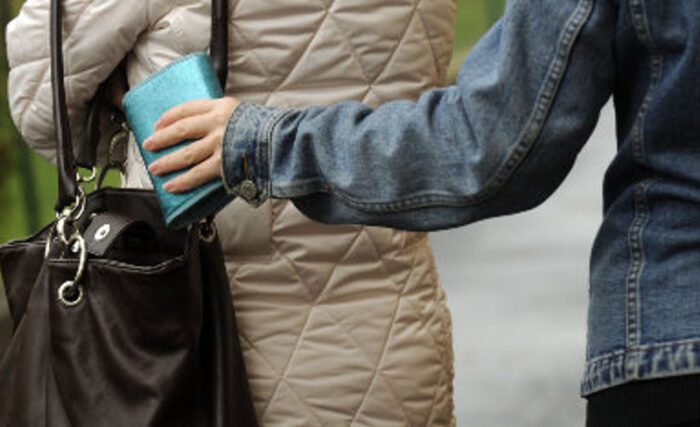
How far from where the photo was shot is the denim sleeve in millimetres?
1182

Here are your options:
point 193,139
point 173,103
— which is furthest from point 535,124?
point 173,103

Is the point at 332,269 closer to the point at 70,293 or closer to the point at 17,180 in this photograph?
the point at 70,293

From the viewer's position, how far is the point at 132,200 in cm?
188

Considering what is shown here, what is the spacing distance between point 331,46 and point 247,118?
1.87 feet

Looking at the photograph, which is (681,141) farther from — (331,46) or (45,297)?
(45,297)

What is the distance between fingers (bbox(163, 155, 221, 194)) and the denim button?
4 cm

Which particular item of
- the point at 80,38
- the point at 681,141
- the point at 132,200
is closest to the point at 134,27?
the point at 80,38

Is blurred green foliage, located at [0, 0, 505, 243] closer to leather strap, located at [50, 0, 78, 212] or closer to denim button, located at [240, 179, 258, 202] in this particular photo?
leather strap, located at [50, 0, 78, 212]

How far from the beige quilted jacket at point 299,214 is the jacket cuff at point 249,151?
525 millimetres

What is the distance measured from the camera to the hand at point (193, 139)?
1427mm

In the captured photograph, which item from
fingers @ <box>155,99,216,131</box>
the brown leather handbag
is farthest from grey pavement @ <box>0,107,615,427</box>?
fingers @ <box>155,99,216,131</box>

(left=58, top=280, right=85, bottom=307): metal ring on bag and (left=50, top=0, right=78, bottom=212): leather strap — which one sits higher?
(left=50, top=0, right=78, bottom=212): leather strap

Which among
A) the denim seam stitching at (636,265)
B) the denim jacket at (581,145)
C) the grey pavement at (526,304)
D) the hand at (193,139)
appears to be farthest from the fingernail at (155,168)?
the grey pavement at (526,304)

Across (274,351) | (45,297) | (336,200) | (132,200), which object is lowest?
(274,351)
